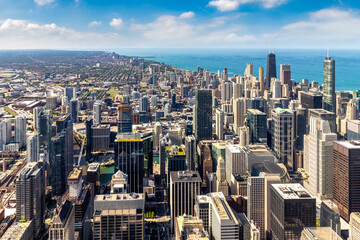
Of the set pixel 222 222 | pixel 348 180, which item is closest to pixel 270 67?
pixel 348 180

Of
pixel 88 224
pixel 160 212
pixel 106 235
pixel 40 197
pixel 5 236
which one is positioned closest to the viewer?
pixel 106 235

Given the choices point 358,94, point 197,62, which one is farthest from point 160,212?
point 197,62

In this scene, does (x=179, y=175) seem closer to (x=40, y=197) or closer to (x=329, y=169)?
(x=40, y=197)

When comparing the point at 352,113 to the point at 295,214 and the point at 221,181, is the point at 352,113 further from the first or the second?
the point at 295,214

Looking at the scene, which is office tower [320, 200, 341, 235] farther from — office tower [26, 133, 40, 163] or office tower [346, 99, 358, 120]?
office tower [346, 99, 358, 120]

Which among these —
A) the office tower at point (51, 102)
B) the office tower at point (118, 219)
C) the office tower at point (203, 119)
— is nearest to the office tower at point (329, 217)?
the office tower at point (118, 219)

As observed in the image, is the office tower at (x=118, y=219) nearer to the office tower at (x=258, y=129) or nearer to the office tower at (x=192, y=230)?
the office tower at (x=192, y=230)
